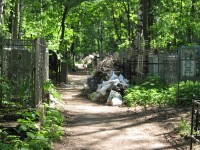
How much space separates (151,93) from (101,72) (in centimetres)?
519

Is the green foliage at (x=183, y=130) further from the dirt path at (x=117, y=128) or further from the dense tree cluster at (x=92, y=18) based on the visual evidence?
the dense tree cluster at (x=92, y=18)

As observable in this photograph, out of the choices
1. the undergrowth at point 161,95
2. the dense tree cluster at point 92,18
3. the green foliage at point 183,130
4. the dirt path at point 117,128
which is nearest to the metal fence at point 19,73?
the dirt path at point 117,128

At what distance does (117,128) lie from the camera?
9.77m

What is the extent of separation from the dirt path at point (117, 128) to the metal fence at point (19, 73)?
1356 mm

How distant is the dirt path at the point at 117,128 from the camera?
25.7ft

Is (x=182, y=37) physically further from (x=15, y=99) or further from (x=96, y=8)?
(x=15, y=99)

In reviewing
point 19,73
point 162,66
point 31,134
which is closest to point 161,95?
point 162,66

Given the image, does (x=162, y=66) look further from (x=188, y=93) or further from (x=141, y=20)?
(x=188, y=93)

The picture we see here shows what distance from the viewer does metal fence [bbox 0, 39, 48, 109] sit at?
318 inches

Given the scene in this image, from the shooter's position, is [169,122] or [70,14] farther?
[70,14]

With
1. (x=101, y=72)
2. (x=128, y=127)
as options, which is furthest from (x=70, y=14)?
(x=128, y=127)

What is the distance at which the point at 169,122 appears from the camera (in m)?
10.1

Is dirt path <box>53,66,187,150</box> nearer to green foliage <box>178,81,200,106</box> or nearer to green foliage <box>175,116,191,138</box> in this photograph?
green foliage <box>175,116,191,138</box>

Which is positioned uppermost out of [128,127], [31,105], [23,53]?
[23,53]
